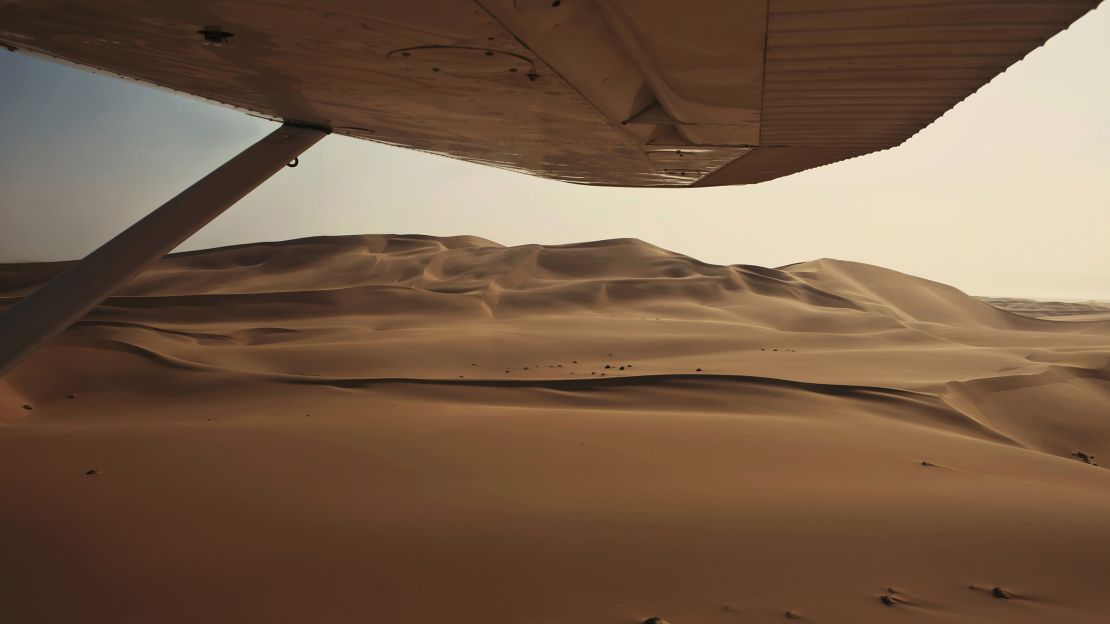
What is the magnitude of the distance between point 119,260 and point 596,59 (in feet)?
8.46

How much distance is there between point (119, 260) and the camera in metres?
3.52

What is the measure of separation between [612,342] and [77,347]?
11595 millimetres

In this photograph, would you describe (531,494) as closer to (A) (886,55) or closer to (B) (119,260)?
(B) (119,260)

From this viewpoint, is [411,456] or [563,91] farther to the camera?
[411,456]

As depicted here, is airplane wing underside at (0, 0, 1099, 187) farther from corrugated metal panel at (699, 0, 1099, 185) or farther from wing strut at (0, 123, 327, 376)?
wing strut at (0, 123, 327, 376)

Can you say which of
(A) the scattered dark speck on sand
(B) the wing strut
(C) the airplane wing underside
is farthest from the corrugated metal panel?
(A) the scattered dark speck on sand

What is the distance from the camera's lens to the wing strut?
3332 millimetres

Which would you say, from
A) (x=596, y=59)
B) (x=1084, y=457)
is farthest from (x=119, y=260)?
(x=1084, y=457)

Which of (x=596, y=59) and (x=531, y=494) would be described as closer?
(x=596, y=59)

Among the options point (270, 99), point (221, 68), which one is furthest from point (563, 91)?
point (270, 99)

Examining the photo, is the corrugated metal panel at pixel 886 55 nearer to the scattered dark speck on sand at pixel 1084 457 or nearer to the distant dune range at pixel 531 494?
the distant dune range at pixel 531 494

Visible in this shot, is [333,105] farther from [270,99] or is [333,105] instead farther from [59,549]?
→ [59,549]

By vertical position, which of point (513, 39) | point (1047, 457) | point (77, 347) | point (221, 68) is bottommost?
point (1047, 457)

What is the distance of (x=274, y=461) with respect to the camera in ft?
17.7
